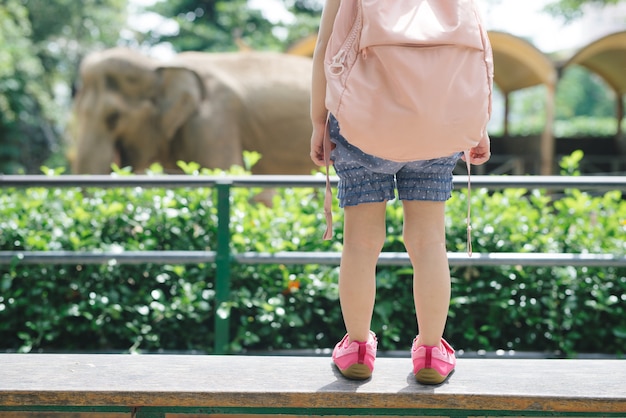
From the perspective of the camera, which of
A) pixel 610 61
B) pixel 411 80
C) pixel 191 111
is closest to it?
pixel 411 80

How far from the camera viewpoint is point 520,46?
13.5m

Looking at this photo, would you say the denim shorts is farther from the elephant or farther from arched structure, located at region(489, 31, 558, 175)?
arched structure, located at region(489, 31, 558, 175)

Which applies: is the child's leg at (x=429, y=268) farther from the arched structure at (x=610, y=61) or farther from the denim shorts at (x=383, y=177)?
the arched structure at (x=610, y=61)

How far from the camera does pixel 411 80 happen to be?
195cm

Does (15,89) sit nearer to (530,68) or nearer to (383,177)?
(530,68)

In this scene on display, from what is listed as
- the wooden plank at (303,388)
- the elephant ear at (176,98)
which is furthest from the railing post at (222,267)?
the elephant ear at (176,98)

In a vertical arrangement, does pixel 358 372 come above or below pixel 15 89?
above

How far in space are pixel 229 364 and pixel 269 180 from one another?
1.14 m

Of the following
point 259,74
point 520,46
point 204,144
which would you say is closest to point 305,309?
point 204,144

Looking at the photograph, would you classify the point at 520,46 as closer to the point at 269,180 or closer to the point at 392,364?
the point at 269,180

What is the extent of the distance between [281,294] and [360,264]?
139 centimetres

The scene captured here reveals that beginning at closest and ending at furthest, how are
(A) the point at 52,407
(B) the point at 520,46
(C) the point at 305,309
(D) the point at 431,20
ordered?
(D) the point at 431,20, (A) the point at 52,407, (C) the point at 305,309, (B) the point at 520,46

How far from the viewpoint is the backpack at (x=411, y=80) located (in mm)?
1951

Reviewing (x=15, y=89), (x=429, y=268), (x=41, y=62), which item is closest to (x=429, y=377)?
(x=429, y=268)
